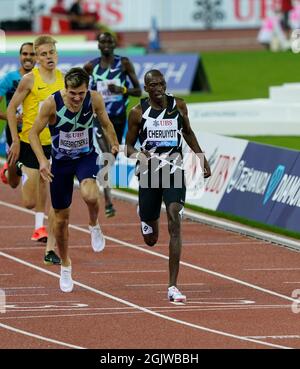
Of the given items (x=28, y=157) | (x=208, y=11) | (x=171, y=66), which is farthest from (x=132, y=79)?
(x=208, y=11)

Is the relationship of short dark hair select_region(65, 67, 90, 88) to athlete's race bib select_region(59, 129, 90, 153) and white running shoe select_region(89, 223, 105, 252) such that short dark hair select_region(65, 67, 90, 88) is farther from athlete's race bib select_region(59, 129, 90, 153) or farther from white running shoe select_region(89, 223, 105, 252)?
white running shoe select_region(89, 223, 105, 252)

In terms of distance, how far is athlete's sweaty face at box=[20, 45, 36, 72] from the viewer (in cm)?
1779

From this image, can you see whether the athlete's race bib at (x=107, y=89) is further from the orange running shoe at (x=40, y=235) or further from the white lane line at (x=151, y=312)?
the white lane line at (x=151, y=312)

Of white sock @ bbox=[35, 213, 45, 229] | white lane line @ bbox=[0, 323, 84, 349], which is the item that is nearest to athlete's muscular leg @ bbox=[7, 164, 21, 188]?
white sock @ bbox=[35, 213, 45, 229]

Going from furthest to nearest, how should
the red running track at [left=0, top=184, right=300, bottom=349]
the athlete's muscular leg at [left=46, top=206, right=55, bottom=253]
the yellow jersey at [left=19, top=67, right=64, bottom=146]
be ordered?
1. the yellow jersey at [left=19, top=67, right=64, bottom=146]
2. the athlete's muscular leg at [left=46, top=206, right=55, bottom=253]
3. the red running track at [left=0, top=184, right=300, bottom=349]

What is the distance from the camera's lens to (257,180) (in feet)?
63.2

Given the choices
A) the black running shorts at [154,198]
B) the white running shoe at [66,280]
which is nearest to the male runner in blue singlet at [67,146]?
the white running shoe at [66,280]

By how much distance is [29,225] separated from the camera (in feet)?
65.5

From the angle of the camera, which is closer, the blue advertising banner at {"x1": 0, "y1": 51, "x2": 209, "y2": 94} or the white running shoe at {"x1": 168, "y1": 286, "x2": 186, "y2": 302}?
the white running shoe at {"x1": 168, "y1": 286, "x2": 186, "y2": 302}

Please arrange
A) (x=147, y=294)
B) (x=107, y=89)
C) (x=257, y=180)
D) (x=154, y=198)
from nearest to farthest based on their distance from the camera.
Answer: (x=154, y=198) < (x=147, y=294) < (x=257, y=180) < (x=107, y=89)

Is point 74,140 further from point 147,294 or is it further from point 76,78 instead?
point 147,294

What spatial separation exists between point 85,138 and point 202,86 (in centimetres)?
2266

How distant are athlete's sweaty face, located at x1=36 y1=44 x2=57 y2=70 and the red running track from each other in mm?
2111

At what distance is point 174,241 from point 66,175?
52.3 inches
